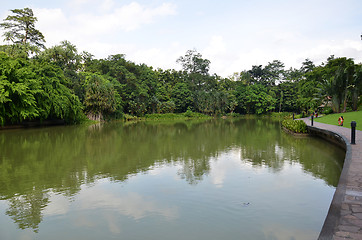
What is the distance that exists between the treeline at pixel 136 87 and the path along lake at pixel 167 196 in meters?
14.7

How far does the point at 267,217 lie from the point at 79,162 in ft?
22.2

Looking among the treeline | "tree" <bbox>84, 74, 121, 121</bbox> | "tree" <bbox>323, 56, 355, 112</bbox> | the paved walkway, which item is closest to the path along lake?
the paved walkway

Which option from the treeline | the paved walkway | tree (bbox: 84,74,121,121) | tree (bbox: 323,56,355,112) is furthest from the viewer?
tree (bbox: 84,74,121,121)

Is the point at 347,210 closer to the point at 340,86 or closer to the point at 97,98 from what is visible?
the point at 340,86

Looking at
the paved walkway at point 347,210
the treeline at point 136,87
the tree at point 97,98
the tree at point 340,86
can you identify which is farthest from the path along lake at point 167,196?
the tree at point 97,98

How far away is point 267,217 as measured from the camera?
4.41 m

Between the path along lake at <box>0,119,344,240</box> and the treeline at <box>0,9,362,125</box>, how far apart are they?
1474 centimetres

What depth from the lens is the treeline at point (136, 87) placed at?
22.8 metres

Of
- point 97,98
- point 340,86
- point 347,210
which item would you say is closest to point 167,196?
point 347,210

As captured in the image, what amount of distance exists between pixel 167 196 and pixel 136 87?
40.2 metres

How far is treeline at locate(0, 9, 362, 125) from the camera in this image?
74.8 ft

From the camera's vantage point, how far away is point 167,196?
18.4 ft

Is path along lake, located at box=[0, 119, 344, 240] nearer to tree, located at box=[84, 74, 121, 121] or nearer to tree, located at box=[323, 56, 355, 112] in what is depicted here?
tree, located at box=[323, 56, 355, 112]

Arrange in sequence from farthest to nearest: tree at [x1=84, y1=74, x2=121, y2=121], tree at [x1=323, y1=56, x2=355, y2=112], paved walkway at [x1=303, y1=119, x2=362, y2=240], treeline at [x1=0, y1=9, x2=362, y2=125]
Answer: tree at [x1=84, y1=74, x2=121, y2=121] < tree at [x1=323, y1=56, x2=355, y2=112] < treeline at [x1=0, y1=9, x2=362, y2=125] < paved walkway at [x1=303, y1=119, x2=362, y2=240]
